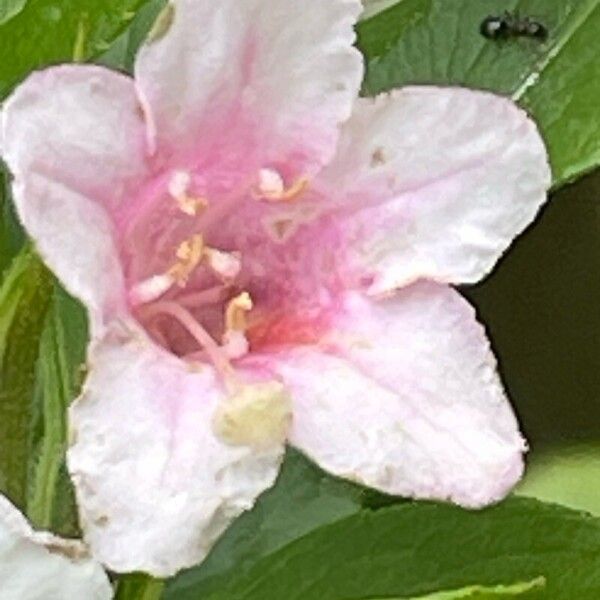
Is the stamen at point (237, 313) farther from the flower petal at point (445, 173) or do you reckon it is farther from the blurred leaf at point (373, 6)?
the blurred leaf at point (373, 6)

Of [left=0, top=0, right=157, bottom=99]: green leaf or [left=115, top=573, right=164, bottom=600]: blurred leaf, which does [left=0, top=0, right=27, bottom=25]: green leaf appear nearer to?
[left=0, top=0, right=157, bottom=99]: green leaf

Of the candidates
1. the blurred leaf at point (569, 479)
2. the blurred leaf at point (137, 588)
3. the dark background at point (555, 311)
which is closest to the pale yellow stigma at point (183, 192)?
the blurred leaf at point (137, 588)

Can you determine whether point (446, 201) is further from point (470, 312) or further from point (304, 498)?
point (304, 498)

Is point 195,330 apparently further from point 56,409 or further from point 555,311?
point 555,311

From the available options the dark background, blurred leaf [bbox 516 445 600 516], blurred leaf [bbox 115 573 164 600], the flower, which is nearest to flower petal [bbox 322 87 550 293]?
the flower

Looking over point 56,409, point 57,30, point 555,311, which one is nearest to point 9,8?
point 57,30

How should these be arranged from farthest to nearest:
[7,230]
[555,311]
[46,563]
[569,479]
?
[555,311]
[569,479]
[7,230]
[46,563]
